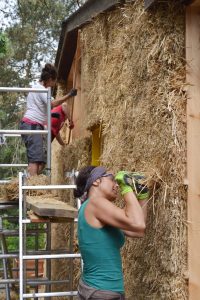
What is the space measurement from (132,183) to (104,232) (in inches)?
21.1

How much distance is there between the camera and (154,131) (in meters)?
5.25

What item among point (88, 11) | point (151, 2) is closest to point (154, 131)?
point (151, 2)

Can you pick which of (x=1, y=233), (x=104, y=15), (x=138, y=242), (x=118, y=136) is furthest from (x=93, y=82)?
(x=138, y=242)

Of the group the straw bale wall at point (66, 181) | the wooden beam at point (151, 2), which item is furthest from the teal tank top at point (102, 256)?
the straw bale wall at point (66, 181)

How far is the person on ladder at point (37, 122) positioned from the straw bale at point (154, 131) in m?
1.35

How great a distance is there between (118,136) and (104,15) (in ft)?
6.51

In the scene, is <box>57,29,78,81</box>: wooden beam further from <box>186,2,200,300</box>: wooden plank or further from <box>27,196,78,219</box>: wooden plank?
<box>186,2,200,300</box>: wooden plank

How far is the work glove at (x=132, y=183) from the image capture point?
4270mm

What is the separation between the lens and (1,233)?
755cm

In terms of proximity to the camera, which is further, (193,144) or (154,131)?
(154,131)

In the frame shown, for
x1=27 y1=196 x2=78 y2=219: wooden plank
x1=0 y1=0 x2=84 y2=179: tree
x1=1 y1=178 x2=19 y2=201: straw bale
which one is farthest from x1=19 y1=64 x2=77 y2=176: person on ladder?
x1=0 y1=0 x2=84 y2=179: tree

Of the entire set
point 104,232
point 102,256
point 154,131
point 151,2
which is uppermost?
point 151,2

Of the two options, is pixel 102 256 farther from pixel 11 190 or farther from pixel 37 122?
pixel 37 122

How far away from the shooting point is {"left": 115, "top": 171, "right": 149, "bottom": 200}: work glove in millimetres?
4270
